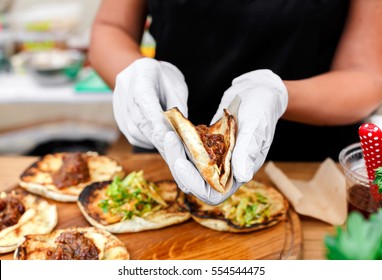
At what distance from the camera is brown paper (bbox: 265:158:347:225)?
2088mm

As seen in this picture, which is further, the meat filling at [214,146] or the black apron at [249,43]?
the black apron at [249,43]

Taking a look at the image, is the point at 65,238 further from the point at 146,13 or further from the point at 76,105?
the point at 76,105

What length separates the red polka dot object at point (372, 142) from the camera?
4.78ft

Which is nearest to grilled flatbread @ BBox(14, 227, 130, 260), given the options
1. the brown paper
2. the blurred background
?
the brown paper

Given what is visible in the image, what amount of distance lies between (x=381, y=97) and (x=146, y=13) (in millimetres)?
1310

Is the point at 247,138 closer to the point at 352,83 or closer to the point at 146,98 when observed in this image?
the point at 146,98

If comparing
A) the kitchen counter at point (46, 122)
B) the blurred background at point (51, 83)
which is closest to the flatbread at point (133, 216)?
the blurred background at point (51, 83)

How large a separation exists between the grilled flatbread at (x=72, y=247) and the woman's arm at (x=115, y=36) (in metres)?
0.83

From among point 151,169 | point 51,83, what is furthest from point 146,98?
point 51,83

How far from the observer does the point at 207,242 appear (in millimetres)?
1962

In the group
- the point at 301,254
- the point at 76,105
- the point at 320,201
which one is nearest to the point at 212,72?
the point at 320,201

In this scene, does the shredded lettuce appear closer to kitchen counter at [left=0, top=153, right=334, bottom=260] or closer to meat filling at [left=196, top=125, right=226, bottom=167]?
kitchen counter at [left=0, top=153, right=334, bottom=260]

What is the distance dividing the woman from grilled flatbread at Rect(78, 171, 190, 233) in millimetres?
251

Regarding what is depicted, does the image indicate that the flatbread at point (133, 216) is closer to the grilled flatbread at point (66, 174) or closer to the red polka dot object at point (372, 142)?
the grilled flatbread at point (66, 174)
